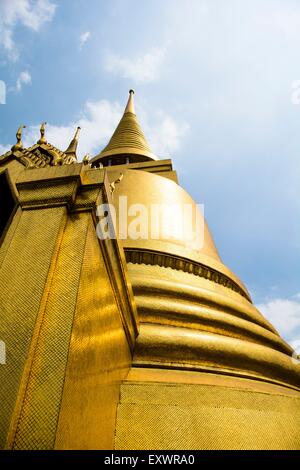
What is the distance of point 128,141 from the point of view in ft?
36.1

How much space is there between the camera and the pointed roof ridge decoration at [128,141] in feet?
33.4

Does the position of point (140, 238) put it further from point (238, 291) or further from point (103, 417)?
point (103, 417)

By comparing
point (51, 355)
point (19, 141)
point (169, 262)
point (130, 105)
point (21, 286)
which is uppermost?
point (130, 105)

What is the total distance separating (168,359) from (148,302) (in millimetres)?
555

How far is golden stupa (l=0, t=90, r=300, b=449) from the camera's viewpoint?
126 cm

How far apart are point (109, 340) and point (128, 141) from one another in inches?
385

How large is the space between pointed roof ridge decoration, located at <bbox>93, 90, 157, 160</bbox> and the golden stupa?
6576mm

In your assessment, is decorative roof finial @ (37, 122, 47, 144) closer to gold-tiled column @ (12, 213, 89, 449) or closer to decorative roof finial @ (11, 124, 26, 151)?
decorative roof finial @ (11, 124, 26, 151)

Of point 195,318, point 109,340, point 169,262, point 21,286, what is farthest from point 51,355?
point 169,262

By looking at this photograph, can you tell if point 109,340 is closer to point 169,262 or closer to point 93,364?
point 93,364

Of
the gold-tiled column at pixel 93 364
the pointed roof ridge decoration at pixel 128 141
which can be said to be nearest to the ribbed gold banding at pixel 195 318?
the gold-tiled column at pixel 93 364

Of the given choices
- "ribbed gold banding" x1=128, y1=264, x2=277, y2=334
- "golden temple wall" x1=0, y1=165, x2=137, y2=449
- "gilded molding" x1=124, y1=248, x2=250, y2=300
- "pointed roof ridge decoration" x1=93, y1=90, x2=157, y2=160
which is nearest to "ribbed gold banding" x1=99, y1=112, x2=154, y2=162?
"pointed roof ridge decoration" x1=93, y1=90, x2=157, y2=160

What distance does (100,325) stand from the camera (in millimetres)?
1778
